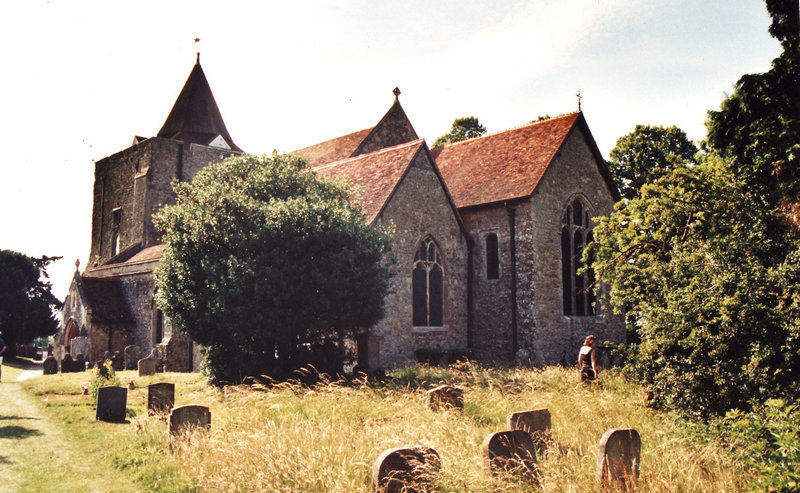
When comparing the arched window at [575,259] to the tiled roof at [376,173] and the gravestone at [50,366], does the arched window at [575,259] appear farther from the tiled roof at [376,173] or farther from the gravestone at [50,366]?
the gravestone at [50,366]

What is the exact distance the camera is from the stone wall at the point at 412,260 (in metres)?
19.0

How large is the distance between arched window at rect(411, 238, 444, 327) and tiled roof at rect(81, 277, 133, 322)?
15.6m

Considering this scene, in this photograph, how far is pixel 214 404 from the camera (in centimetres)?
1235

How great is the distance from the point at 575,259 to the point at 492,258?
11.5 ft

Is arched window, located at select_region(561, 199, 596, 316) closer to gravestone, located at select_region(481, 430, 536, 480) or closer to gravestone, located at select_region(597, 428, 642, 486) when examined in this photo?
gravestone, located at select_region(597, 428, 642, 486)

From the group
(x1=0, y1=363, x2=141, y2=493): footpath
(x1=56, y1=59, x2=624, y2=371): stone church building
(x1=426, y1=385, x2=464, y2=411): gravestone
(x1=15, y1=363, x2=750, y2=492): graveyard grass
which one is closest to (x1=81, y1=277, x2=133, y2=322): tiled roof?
(x1=56, y1=59, x2=624, y2=371): stone church building

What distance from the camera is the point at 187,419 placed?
878 cm

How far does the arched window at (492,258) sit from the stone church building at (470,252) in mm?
40

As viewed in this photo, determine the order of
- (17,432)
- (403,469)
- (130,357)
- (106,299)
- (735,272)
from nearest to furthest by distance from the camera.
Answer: (403,469) → (735,272) → (17,432) → (130,357) → (106,299)

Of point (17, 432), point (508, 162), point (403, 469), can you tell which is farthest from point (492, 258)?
point (403, 469)

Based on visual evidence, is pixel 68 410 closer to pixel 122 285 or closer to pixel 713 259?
pixel 713 259

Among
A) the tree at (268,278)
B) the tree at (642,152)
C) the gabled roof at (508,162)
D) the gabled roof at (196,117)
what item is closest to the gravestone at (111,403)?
the tree at (268,278)

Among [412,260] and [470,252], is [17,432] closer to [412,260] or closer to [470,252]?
[412,260]

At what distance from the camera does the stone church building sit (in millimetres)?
19859
